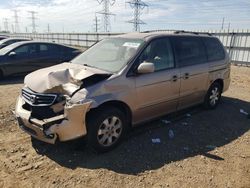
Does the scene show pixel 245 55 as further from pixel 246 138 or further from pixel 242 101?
pixel 246 138

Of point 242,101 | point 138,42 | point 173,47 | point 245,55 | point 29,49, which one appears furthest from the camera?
point 245,55

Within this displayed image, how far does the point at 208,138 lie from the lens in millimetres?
4523

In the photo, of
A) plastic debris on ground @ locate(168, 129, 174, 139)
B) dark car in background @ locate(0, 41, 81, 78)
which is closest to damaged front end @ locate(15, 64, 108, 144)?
plastic debris on ground @ locate(168, 129, 174, 139)

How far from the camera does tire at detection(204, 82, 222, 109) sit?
5.89m

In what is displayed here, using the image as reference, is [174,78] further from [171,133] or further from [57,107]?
[57,107]

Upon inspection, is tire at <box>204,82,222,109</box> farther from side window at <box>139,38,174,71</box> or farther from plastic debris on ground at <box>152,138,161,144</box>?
plastic debris on ground at <box>152,138,161,144</box>

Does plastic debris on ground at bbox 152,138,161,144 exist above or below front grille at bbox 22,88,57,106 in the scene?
below

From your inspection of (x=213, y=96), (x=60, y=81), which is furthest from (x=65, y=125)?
(x=213, y=96)

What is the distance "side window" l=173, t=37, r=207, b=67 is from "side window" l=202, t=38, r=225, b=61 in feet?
0.72

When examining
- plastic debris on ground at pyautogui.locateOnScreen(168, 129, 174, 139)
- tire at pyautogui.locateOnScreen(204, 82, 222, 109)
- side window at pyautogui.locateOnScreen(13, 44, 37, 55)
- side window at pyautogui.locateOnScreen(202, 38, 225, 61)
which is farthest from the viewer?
side window at pyautogui.locateOnScreen(13, 44, 37, 55)

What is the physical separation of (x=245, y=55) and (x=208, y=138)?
11115 mm

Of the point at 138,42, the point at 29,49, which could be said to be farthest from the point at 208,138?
the point at 29,49

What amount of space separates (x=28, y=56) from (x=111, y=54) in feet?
19.1

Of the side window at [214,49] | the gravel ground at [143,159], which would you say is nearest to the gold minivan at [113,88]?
the side window at [214,49]
